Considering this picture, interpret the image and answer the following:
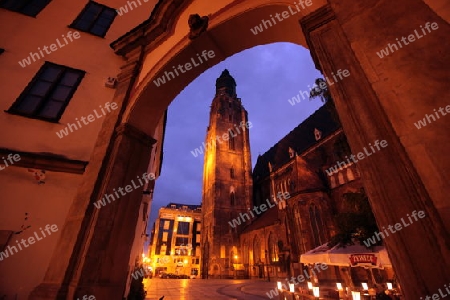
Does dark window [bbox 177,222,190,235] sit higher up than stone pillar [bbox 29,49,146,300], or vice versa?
dark window [bbox 177,222,190,235]

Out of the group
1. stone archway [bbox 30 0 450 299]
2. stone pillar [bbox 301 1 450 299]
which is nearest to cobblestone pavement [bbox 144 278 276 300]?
stone archway [bbox 30 0 450 299]

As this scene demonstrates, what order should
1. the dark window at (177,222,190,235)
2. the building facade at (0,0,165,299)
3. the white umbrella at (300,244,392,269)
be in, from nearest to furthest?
the building facade at (0,0,165,299), the white umbrella at (300,244,392,269), the dark window at (177,222,190,235)

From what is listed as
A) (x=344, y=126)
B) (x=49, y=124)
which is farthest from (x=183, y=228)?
(x=344, y=126)

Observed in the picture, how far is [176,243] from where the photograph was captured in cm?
5625

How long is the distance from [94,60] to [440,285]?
9.01 meters

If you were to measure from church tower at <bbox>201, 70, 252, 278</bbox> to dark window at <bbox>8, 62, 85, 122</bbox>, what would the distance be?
100 ft

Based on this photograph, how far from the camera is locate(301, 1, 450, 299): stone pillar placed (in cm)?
147

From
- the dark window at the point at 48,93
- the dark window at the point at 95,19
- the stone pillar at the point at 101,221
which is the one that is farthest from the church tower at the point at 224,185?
the stone pillar at the point at 101,221

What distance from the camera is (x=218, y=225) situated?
33969 millimetres

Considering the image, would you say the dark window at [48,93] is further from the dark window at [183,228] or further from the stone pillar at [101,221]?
the dark window at [183,228]

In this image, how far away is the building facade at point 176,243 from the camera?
5319 cm

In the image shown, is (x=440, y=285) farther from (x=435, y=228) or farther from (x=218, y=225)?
(x=218, y=225)

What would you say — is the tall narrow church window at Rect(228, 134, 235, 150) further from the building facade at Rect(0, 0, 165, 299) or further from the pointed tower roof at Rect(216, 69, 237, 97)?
the building facade at Rect(0, 0, 165, 299)

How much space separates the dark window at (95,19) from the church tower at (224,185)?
98.0 feet
